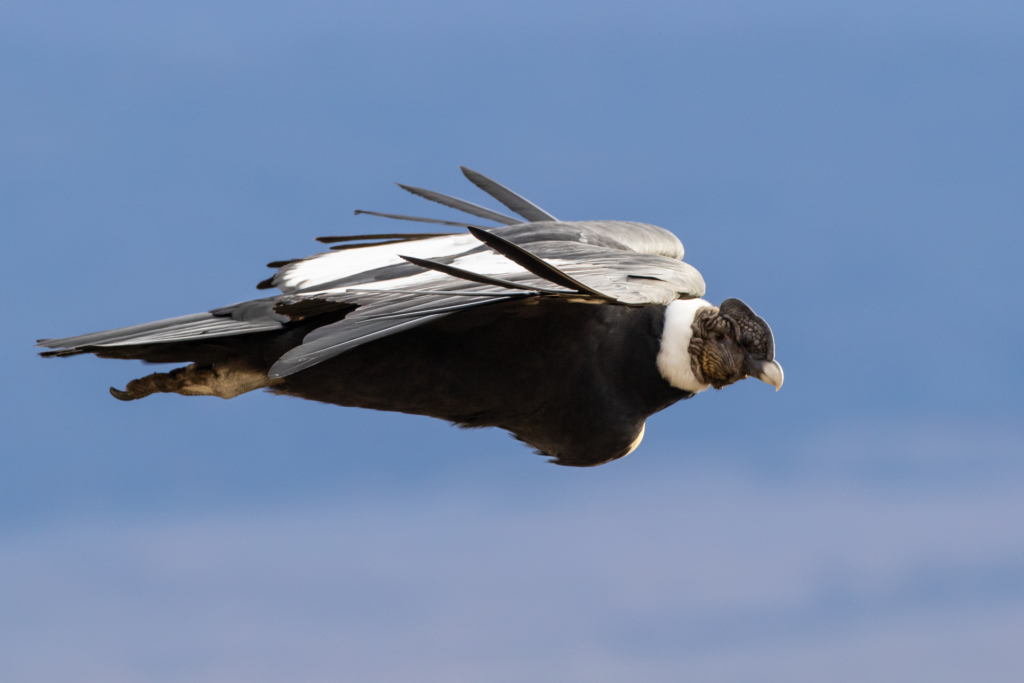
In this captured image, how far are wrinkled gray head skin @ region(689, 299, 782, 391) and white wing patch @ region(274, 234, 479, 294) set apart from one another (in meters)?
0.96

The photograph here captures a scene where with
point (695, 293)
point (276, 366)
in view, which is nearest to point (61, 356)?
point (276, 366)

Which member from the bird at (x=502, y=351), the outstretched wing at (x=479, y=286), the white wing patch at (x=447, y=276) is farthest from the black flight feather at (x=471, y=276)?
the bird at (x=502, y=351)

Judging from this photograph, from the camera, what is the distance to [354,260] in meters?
4.23

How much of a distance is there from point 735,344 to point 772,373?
16 cm

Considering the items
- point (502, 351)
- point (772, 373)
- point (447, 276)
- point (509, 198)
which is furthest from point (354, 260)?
point (772, 373)

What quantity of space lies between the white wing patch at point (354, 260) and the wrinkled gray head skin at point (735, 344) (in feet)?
3.16

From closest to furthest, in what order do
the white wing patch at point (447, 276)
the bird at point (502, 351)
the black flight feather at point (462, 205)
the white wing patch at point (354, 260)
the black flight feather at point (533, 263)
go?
1. the black flight feather at point (533, 263)
2. the white wing patch at point (447, 276)
3. the bird at point (502, 351)
4. the white wing patch at point (354, 260)
5. the black flight feather at point (462, 205)

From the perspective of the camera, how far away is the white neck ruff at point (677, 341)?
152 inches

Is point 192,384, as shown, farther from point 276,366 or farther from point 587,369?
point 587,369

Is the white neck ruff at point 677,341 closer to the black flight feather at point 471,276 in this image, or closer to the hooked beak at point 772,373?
the hooked beak at point 772,373

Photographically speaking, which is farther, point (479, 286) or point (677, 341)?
point (677, 341)

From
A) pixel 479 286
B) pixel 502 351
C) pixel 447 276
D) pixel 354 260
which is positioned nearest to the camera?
pixel 479 286

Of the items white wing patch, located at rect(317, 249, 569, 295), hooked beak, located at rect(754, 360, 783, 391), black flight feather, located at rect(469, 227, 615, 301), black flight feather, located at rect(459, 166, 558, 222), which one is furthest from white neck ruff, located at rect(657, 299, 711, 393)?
black flight feather, located at rect(459, 166, 558, 222)

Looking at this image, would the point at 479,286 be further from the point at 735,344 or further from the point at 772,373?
the point at 772,373
